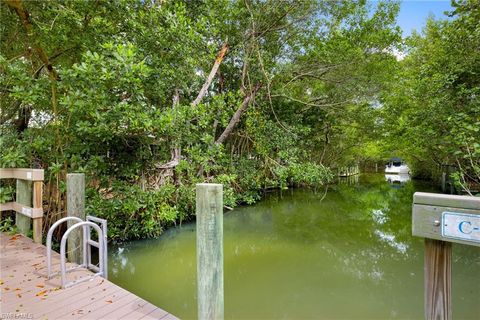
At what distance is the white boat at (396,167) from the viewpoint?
28422 millimetres

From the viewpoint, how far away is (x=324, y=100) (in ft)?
36.4

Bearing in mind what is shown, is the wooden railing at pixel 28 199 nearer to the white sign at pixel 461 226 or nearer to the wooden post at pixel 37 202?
the wooden post at pixel 37 202

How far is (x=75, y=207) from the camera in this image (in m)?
3.07

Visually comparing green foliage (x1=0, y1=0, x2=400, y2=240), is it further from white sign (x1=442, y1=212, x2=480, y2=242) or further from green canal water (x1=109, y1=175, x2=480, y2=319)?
white sign (x1=442, y1=212, x2=480, y2=242)

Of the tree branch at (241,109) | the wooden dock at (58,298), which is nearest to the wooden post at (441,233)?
the wooden dock at (58,298)

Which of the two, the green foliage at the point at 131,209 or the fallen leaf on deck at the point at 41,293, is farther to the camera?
the green foliage at the point at 131,209

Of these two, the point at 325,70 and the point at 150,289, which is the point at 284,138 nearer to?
A: the point at 325,70

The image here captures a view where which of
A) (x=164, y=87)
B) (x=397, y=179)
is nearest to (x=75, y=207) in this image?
(x=164, y=87)

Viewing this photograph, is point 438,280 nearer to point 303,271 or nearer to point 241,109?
point 303,271

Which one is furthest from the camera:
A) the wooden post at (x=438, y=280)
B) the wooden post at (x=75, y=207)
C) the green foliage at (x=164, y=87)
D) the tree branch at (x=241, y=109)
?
the tree branch at (x=241, y=109)

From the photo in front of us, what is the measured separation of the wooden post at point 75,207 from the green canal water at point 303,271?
111 centimetres

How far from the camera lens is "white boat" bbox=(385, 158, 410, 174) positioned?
2842cm

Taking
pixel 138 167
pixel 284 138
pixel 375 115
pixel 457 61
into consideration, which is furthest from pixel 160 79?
pixel 375 115

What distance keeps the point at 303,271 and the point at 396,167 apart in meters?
30.8
